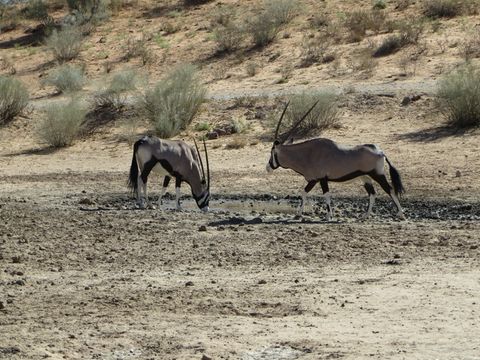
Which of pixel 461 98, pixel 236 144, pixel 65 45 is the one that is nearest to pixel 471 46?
pixel 461 98

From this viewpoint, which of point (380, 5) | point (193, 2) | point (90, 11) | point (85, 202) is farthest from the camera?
point (90, 11)

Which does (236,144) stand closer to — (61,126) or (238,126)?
(238,126)

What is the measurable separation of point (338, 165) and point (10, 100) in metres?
13.9

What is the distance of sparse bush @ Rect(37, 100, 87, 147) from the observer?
88.0ft

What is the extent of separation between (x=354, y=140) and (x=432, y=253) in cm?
1065

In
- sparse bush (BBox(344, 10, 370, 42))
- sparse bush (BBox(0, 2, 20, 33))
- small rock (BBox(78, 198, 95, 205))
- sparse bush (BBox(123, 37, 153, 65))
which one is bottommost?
sparse bush (BBox(0, 2, 20, 33))

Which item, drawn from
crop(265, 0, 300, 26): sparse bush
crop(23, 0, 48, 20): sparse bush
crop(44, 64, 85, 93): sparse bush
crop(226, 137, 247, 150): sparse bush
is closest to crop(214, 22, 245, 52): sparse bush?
crop(265, 0, 300, 26): sparse bush

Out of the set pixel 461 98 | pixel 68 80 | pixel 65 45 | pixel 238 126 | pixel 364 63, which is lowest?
pixel 65 45

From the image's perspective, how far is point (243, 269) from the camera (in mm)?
13930

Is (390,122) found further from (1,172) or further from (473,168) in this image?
(1,172)

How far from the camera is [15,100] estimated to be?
98.8ft

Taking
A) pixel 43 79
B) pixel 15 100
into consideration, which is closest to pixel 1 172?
pixel 15 100

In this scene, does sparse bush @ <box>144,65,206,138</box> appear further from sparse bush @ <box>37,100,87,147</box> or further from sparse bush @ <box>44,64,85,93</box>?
sparse bush @ <box>44,64,85,93</box>

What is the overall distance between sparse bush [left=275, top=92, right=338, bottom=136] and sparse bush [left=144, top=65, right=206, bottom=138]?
2498 millimetres
